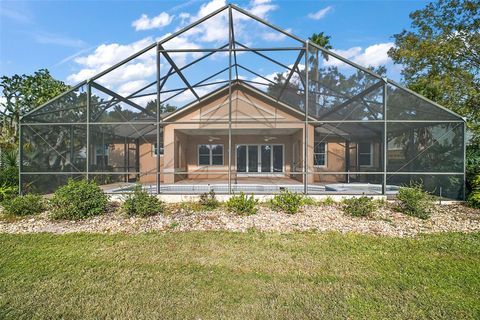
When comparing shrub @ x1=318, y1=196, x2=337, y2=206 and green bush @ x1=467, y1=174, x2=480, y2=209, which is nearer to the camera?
green bush @ x1=467, y1=174, x2=480, y2=209

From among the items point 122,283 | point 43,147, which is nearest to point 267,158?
point 43,147

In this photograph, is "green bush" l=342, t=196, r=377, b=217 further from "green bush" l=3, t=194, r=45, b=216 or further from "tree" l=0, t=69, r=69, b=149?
"tree" l=0, t=69, r=69, b=149

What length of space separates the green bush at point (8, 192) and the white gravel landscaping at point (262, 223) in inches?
94.3

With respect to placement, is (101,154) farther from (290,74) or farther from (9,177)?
(290,74)

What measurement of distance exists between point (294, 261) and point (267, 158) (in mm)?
11860

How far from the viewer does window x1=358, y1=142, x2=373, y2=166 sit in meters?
11.8

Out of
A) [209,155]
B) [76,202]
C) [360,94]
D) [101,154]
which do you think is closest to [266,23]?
[360,94]

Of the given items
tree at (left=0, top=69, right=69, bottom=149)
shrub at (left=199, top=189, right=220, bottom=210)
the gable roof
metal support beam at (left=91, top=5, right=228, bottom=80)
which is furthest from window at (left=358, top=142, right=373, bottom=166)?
tree at (left=0, top=69, right=69, bottom=149)

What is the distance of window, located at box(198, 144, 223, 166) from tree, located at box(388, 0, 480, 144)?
11.1 metres

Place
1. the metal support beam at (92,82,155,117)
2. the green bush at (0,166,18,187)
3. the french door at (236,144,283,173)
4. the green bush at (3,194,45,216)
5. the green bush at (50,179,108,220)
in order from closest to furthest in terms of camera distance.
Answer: the green bush at (50,179,108,220) → the green bush at (3,194,45,216) → the metal support beam at (92,82,155,117) → the green bush at (0,166,18,187) → the french door at (236,144,283,173)

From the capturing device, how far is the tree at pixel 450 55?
12484 millimetres

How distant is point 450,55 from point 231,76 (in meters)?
11.2

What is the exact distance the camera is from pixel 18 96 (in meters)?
14.4

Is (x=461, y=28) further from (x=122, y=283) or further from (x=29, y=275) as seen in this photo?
(x=29, y=275)
